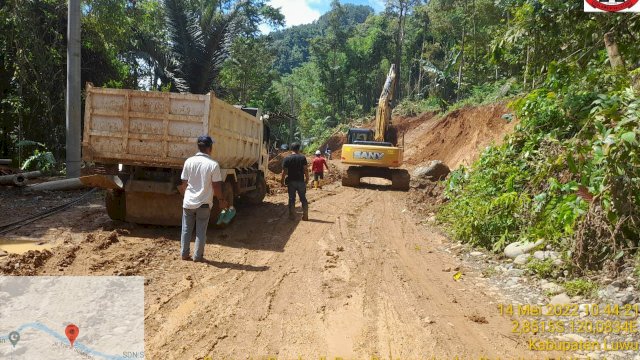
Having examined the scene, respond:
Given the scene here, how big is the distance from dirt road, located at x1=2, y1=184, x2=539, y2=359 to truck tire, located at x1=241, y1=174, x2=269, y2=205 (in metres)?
2.19

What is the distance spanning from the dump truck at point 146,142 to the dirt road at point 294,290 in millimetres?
526

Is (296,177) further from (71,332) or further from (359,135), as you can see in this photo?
(359,135)

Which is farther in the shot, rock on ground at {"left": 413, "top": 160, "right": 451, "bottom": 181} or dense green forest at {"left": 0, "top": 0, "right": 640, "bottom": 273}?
rock on ground at {"left": 413, "top": 160, "right": 451, "bottom": 181}

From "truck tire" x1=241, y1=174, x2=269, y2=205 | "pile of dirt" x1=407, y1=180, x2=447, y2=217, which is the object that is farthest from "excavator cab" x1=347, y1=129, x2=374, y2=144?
"truck tire" x1=241, y1=174, x2=269, y2=205

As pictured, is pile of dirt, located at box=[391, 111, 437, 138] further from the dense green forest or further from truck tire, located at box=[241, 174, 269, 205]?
truck tire, located at box=[241, 174, 269, 205]

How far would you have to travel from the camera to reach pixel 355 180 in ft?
57.6

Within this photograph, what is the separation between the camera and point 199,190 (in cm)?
633

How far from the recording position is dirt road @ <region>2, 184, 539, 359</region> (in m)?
3.94

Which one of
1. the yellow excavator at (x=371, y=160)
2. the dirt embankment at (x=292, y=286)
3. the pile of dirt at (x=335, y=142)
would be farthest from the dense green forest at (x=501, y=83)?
the pile of dirt at (x=335, y=142)

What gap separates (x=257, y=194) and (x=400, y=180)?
7011mm

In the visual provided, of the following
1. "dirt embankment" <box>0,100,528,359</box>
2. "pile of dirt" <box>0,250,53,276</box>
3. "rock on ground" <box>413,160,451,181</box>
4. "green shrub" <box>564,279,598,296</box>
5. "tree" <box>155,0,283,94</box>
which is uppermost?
"tree" <box>155,0,283,94</box>

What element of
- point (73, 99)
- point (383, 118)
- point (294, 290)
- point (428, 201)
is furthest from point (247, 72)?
point (294, 290)

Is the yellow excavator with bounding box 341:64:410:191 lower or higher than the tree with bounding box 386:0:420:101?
lower

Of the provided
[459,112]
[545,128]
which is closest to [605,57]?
[545,128]
